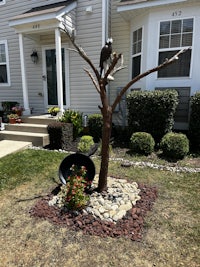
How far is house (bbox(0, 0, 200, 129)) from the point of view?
5645mm

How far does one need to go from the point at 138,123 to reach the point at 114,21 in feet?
12.8

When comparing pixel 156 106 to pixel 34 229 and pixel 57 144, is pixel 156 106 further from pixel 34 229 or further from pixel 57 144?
pixel 34 229

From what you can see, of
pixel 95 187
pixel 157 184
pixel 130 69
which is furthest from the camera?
pixel 130 69

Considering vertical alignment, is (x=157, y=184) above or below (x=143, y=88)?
below

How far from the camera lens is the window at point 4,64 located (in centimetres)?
859

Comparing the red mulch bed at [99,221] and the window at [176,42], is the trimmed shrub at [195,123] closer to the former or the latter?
the window at [176,42]

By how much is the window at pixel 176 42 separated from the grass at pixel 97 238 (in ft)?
11.6

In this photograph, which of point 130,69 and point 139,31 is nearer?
point 139,31

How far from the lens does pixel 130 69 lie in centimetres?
690

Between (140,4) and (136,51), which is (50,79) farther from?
(140,4)

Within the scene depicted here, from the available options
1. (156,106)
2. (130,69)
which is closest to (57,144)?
(156,106)

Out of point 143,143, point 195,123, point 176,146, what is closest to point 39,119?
point 143,143

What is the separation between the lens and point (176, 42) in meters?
5.69

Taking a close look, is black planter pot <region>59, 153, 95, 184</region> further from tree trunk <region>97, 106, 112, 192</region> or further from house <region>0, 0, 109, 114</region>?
house <region>0, 0, 109, 114</region>
